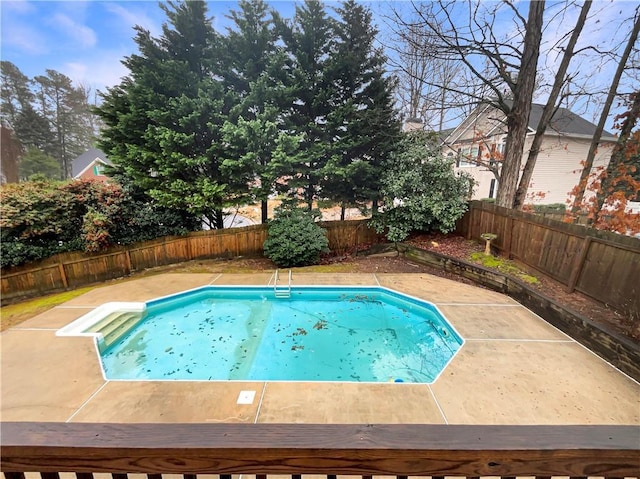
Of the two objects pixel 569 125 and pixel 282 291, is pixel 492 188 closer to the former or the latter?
pixel 569 125

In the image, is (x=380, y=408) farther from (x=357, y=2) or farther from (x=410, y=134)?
(x=357, y=2)

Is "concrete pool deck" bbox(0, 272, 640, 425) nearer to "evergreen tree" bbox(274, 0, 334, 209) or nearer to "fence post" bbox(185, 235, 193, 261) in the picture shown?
"fence post" bbox(185, 235, 193, 261)

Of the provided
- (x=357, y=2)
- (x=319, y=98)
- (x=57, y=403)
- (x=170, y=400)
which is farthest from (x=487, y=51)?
(x=57, y=403)

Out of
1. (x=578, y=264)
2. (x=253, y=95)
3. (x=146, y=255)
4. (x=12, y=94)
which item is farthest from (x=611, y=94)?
(x=12, y=94)

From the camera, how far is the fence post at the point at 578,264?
5428 millimetres

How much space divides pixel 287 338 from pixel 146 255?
18.0ft

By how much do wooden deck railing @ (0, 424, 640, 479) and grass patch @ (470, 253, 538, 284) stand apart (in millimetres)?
6497

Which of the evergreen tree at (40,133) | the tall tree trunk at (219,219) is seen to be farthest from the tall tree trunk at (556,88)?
the evergreen tree at (40,133)

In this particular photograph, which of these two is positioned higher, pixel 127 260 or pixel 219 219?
pixel 219 219

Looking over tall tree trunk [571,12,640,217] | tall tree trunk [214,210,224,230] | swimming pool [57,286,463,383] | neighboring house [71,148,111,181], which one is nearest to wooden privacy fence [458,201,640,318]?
swimming pool [57,286,463,383]

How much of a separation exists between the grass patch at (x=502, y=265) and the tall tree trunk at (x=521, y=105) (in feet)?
7.92

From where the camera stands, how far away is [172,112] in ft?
26.9

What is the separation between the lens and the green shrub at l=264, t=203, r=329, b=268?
29.1ft

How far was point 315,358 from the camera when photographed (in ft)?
16.2
